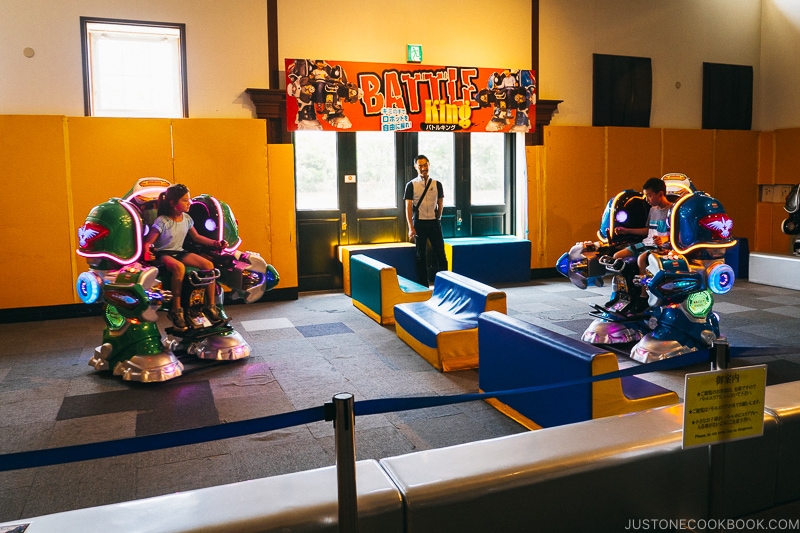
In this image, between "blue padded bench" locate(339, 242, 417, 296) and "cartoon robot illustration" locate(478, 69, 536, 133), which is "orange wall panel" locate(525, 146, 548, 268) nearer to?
"cartoon robot illustration" locate(478, 69, 536, 133)

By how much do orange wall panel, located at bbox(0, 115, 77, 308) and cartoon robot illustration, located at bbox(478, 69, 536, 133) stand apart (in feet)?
20.2

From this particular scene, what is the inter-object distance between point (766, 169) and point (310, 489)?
43.4ft

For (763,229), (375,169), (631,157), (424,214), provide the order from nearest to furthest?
1. (424,214)
2. (375,169)
3. (631,157)
4. (763,229)

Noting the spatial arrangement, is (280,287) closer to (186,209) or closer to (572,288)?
(186,209)

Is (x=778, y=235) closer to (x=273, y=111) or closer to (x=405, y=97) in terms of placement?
(x=405, y=97)

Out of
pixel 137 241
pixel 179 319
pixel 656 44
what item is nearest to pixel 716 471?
pixel 137 241

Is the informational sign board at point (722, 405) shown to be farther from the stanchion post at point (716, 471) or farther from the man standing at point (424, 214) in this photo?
the man standing at point (424, 214)

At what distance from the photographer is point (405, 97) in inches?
408

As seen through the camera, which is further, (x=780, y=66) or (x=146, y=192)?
(x=780, y=66)

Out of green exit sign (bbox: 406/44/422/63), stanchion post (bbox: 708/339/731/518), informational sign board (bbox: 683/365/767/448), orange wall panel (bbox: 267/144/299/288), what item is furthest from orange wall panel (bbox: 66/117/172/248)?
informational sign board (bbox: 683/365/767/448)

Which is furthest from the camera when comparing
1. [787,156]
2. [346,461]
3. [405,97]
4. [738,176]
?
[738,176]

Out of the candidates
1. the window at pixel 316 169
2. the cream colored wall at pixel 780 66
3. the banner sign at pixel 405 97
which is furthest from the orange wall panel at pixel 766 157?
the window at pixel 316 169

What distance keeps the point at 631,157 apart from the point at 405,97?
426 centimetres

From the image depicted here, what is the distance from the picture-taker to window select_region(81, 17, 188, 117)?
29.6 ft
